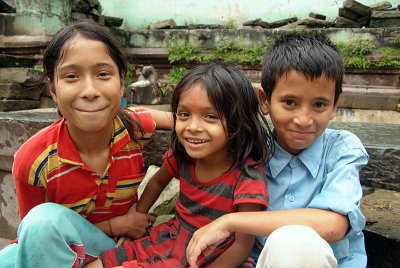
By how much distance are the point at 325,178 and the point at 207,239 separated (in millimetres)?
456

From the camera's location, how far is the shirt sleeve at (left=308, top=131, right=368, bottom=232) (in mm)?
1209

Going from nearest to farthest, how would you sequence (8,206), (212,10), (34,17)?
(8,206) → (34,17) → (212,10)

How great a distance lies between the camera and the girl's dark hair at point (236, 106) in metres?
1.38

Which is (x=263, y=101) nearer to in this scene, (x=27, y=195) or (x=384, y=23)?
(x=27, y=195)

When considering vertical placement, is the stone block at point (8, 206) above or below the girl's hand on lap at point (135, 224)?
below

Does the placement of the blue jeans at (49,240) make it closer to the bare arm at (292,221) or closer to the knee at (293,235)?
the bare arm at (292,221)

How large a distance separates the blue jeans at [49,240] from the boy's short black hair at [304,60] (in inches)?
33.8

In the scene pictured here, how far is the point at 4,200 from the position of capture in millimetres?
2225

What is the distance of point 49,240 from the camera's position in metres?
1.31

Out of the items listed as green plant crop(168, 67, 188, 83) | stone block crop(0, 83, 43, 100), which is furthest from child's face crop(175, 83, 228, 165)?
green plant crop(168, 67, 188, 83)

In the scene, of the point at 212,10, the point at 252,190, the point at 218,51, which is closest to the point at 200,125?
the point at 252,190

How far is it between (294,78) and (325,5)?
6861mm

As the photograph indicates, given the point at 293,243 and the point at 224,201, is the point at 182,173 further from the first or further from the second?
the point at 293,243

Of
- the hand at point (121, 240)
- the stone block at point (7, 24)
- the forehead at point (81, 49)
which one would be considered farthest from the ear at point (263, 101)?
the stone block at point (7, 24)
